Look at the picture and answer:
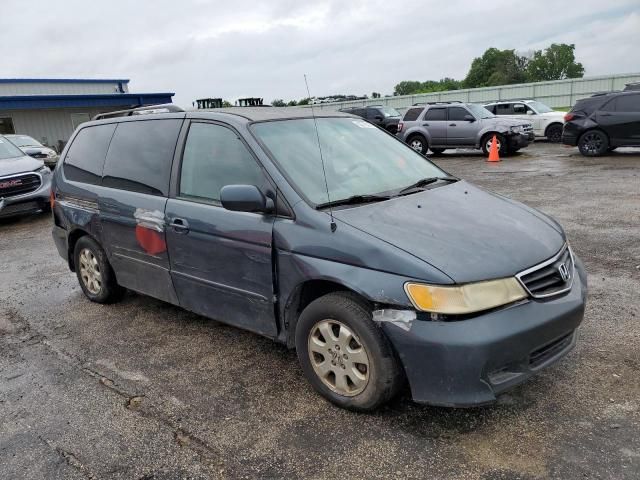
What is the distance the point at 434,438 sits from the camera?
2793mm

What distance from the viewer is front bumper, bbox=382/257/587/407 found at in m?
2.60

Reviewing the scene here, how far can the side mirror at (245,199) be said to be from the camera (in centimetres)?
318

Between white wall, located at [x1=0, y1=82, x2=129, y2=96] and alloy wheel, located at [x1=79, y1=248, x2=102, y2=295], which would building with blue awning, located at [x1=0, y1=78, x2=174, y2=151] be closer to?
white wall, located at [x1=0, y1=82, x2=129, y2=96]

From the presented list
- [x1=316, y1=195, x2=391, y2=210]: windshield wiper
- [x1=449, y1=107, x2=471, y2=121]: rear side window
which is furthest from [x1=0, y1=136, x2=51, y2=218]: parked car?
[x1=449, y1=107, x2=471, y2=121]: rear side window

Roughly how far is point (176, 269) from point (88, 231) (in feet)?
4.62

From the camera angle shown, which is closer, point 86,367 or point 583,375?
point 583,375

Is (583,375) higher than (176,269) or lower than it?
lower

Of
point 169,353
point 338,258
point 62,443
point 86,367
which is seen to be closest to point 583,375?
point 338,258

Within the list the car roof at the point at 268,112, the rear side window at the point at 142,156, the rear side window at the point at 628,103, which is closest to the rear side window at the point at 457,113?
the rear side window at the point at 628,103

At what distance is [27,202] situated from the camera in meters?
9.73

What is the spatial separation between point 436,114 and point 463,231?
49.4ft

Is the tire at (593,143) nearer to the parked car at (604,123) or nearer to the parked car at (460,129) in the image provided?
the parked car at (604,123)

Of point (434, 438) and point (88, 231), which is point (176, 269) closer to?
point (88, 231)

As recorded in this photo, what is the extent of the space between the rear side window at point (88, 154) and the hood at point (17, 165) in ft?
17.7
